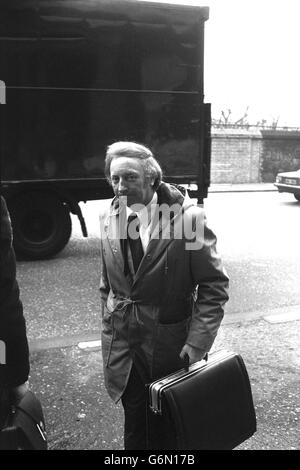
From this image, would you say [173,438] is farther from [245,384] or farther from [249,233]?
[249,233]

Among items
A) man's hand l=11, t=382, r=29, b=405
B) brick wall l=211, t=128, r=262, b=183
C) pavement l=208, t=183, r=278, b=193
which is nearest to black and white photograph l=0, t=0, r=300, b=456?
man's hand l=11, t=382, r=29, b=405

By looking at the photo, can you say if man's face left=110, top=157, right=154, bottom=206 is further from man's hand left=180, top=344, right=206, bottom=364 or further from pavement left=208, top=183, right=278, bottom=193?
pavement left=208, top=183, right=278, bottom=193

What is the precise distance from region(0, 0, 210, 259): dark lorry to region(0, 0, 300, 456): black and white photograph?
0.06 feet

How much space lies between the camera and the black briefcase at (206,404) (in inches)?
75.6

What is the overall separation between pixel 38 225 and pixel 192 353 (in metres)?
5.43

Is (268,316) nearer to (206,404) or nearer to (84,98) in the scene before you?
(206,404)

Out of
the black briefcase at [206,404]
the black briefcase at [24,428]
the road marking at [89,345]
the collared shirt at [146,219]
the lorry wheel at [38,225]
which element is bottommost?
the road marking at [89,345]

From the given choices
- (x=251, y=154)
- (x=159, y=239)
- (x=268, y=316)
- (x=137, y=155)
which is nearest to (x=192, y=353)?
(x=159, y=239)

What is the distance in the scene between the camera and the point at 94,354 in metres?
3.98

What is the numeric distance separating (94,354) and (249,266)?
135 inches

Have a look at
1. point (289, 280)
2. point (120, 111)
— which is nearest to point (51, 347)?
point (289, 280)

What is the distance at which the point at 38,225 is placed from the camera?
282 inches

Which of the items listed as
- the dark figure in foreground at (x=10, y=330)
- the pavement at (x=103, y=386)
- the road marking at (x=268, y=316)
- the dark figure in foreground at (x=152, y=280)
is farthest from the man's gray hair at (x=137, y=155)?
the road marking at (x=268, y=316)

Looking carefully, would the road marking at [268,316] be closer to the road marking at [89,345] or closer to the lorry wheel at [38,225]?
the road marking at [89,345]
